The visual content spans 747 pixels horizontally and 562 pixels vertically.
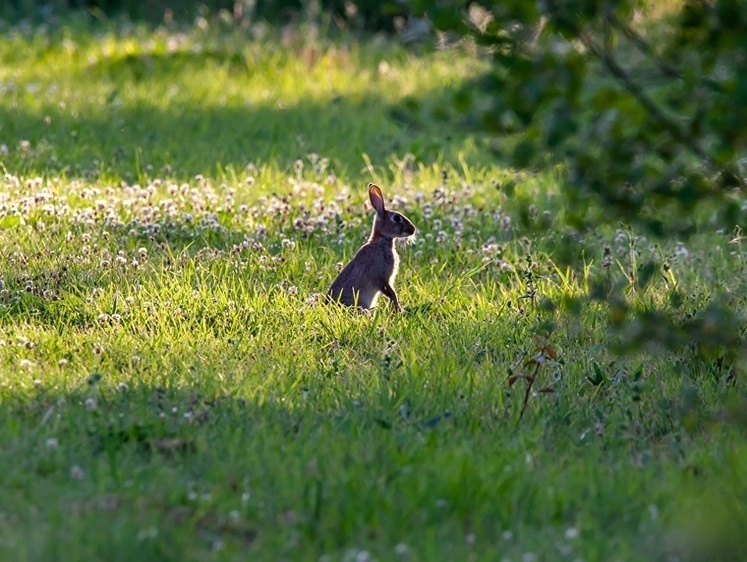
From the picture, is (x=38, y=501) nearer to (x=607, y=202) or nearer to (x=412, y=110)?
(x=412, y=110)

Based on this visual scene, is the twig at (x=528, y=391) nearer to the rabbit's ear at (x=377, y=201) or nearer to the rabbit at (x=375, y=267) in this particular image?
the rabbit at (x=375, y=267)

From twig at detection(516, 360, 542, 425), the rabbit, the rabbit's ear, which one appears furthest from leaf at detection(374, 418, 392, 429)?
the rabbit's ear

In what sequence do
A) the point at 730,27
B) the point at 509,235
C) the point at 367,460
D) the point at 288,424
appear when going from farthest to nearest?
the point at 509,235 < the point at 288,424 < the point at 367,460 < the point at 730,27

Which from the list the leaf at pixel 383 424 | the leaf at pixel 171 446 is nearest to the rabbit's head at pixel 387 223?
the leaf at pixel 383 424

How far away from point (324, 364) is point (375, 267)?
1.30 metres

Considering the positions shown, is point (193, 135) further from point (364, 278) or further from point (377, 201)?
point (364, 278)

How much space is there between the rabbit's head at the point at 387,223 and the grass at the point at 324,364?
0.30 m

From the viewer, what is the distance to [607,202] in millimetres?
4551

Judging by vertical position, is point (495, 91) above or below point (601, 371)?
above

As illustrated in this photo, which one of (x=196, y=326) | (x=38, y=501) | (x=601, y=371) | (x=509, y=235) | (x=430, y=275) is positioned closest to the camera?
(x=38, y=501)

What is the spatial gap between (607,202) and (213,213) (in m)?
4.47

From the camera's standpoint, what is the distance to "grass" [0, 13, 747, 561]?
4.45 meters

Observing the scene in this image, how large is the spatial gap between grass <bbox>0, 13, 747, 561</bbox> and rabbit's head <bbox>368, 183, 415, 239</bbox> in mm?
300

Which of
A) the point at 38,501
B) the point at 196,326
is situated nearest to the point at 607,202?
the point at 38,501
